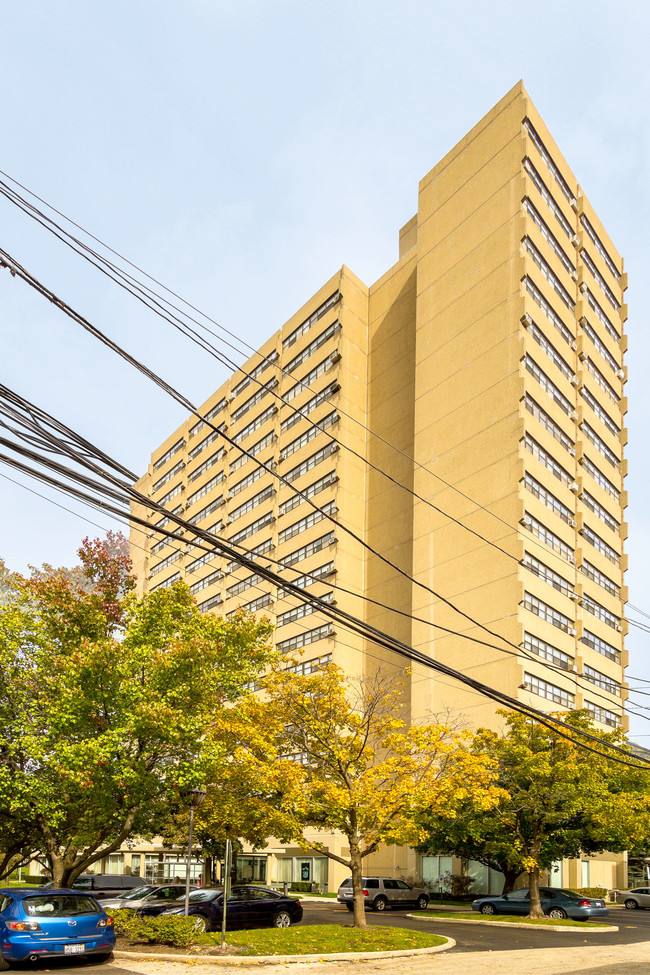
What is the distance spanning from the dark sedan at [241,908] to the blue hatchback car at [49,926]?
6.16 metres

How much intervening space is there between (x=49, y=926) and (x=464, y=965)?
8650 millimetres

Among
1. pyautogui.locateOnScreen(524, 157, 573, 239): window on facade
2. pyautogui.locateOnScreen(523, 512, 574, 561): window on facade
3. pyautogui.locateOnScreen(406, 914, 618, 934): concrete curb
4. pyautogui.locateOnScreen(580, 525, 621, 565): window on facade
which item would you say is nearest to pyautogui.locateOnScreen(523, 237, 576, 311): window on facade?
pyautogui.locateOnScreen(524, 157, 573, 239): window on facade

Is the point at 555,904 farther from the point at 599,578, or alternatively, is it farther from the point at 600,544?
the point at 600,544

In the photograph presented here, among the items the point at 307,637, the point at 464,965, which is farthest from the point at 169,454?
the point at 464,965

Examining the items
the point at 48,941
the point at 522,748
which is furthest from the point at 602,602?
the point at 48,941

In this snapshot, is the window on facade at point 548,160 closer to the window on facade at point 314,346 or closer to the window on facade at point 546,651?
the window on facade at point 314,346

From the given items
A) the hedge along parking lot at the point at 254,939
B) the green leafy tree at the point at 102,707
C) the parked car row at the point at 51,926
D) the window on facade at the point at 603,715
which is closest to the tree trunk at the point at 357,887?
the hedge along parking lot at the point at 254,939

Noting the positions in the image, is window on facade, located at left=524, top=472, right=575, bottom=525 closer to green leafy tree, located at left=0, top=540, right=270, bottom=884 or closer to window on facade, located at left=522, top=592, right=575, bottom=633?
window on facade, located at left=522, top=592, right=575, bottom=633

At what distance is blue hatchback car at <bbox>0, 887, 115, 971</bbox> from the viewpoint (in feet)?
57.2

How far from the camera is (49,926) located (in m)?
17.7

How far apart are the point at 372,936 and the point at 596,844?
60.9 ft

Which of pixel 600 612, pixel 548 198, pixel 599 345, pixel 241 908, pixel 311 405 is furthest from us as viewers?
pixel 311 405

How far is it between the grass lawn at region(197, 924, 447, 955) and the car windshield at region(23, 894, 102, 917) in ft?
12.4

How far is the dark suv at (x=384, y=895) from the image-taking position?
39.3m
